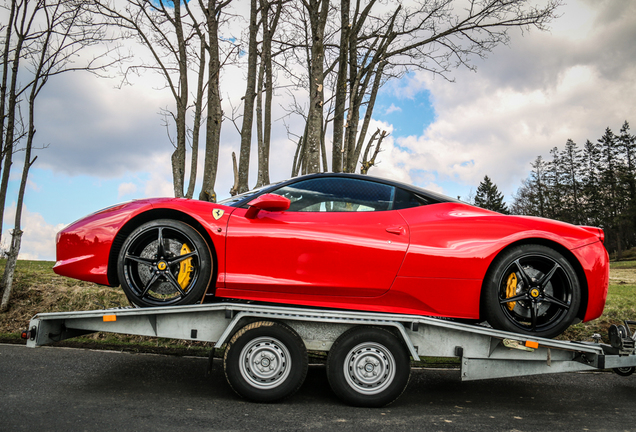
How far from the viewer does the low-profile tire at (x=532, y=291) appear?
3709mm

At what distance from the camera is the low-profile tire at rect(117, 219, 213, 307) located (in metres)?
3.72

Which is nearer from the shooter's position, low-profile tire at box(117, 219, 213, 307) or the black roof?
low-profile tire at box(117, 219, 213, 307)

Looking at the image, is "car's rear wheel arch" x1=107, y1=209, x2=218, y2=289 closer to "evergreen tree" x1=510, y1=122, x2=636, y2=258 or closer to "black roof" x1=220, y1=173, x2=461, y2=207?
"black roof" x1=220, y1=173, x2=461, y2=207

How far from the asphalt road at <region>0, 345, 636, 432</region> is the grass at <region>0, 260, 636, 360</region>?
71cm

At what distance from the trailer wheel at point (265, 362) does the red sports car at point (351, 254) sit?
30 cm

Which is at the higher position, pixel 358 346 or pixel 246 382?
pixel 358 346

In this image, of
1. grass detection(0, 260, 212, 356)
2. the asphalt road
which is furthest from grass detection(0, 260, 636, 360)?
the asphalt road

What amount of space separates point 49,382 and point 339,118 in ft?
24.6

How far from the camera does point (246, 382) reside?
11.6 ft

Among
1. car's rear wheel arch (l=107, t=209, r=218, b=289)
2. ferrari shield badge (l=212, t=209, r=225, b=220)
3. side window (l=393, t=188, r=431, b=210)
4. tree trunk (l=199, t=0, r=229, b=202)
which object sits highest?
tree trunk (l=199, t=0, r=229, b=202)

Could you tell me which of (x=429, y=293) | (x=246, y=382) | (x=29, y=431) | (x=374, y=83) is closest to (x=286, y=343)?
(x=246, y=382)

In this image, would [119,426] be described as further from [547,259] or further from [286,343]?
[547,259]

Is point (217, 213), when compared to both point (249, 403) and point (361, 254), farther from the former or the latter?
point (249, 403)

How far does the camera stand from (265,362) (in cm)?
359
